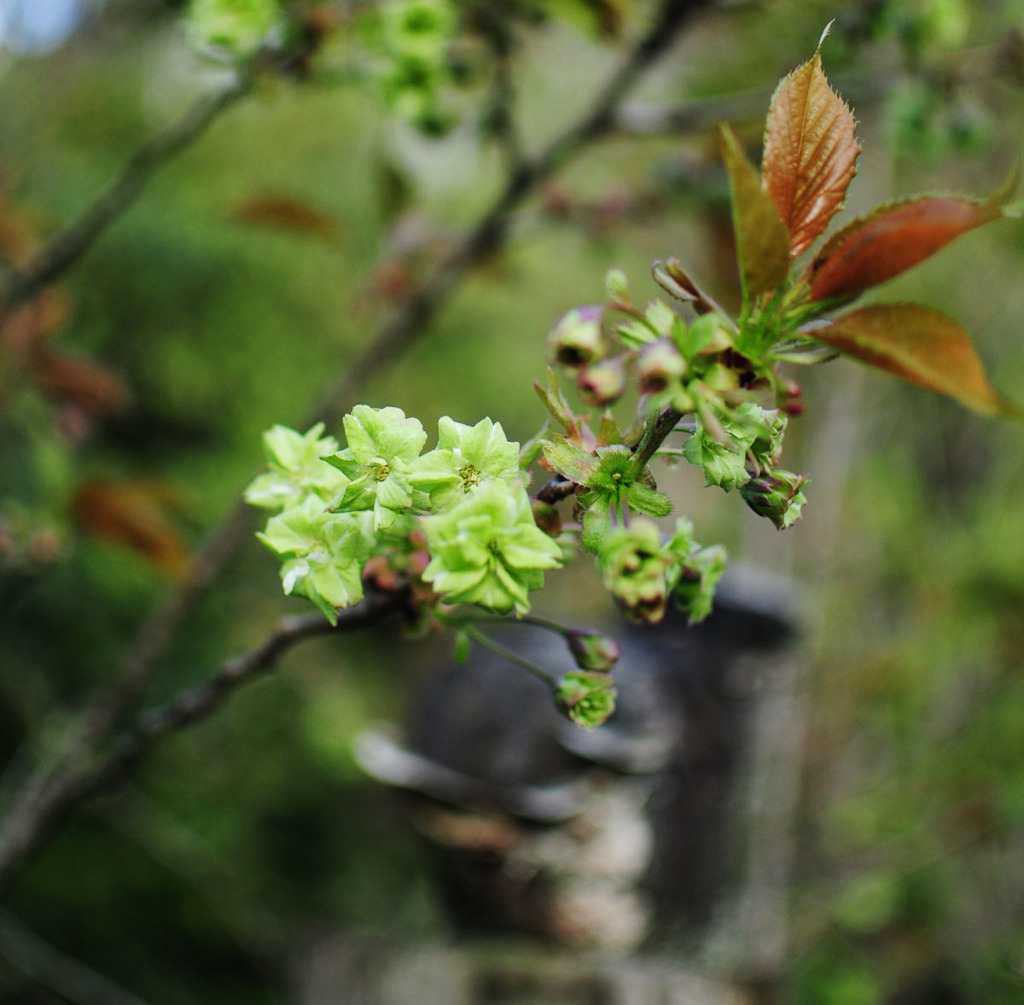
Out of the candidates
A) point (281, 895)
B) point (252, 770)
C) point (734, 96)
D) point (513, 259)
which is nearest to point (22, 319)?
point (513, 259)

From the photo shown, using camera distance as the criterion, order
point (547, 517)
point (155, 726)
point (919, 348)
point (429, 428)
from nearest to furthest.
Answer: point (919, 348), point (547, 517), point (155, 726), point (429, 428)

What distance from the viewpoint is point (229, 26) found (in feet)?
2.73

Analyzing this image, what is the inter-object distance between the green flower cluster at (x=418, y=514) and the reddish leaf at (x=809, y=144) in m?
0.17

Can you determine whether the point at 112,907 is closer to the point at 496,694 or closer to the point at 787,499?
the point at 496,694

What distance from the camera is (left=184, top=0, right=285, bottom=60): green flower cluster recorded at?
0.83m

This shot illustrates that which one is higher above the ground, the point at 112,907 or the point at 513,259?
the point at 513,259

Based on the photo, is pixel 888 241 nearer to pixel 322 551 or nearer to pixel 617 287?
pixel 617 287

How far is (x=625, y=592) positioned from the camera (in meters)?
0.37

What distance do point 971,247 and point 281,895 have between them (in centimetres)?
293

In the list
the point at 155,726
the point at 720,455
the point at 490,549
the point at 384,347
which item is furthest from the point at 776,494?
the point at 384,347

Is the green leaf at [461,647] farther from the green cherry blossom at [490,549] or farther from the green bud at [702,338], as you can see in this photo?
the green bud at [702,338]

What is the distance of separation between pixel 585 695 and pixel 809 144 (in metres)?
0.29

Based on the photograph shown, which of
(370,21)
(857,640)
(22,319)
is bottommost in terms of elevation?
(857,640)

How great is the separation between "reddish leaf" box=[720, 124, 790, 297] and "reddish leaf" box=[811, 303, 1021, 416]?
33 millimetres
